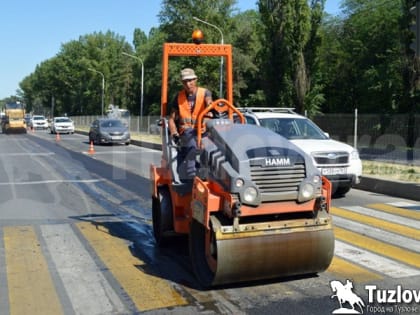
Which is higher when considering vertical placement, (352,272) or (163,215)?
(163,215)

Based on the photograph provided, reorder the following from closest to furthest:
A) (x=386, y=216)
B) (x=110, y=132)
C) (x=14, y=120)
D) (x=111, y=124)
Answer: (x=386, y=216), (x=110, y=132), (x=111, y=124), (x=14, y=120)

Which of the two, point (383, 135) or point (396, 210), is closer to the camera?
point (396, 210)

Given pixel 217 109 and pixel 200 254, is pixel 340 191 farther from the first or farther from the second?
pixel 200 254

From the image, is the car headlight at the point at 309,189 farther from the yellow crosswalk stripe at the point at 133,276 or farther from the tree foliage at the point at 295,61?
the tree foliage at the point at 295,61

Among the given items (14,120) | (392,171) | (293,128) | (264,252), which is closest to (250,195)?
(264,252)

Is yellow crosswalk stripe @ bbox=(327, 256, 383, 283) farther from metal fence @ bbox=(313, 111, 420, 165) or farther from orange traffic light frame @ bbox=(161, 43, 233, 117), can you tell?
metal fence @ bbox=(313, 111, 420, 165)

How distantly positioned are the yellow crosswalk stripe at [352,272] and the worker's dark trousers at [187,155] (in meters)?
1.91

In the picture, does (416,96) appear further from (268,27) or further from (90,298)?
(90,298)

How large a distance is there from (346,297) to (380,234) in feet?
10.3

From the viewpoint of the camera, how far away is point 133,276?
6125 millimetres

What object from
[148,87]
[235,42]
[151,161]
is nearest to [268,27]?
[151,161]

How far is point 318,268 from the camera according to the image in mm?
5699

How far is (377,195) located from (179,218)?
6964mm

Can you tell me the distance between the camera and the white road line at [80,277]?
520cm
